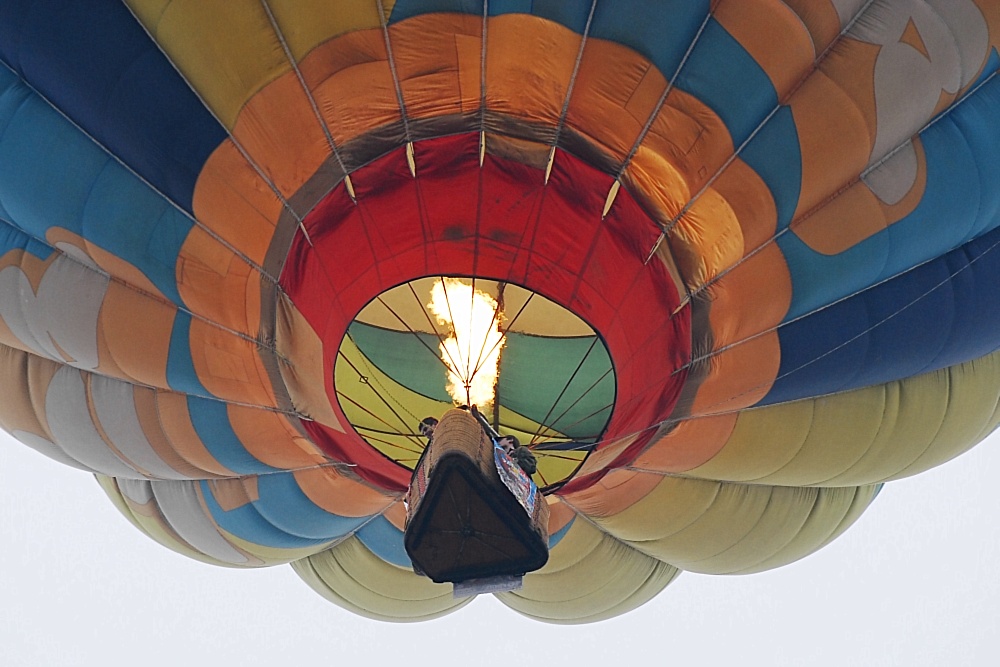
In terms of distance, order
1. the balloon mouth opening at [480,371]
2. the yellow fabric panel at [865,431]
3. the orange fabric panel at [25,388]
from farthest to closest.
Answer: the balloon mouth opening at [480,371]
the orange fabric panel at [25,388]
the yellow fabric panel at [865,431]

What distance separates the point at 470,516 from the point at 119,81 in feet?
5.27

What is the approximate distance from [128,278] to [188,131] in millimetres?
584

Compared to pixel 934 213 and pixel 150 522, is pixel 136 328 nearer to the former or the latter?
pixel 150 522

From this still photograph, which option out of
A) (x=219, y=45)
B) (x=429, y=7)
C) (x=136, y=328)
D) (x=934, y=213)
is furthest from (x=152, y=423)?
(x=934, y=213)

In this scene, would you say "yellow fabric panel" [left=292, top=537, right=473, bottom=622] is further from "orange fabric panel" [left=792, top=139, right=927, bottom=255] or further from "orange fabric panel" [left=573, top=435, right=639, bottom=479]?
"orange fabric panel" [left=792, top=139, right=927, bottom=255]

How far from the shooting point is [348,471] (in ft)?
15.9

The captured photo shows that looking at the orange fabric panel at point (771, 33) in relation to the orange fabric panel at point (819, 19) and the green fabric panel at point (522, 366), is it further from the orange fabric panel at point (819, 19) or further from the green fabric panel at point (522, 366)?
the green fabric panel at point (522, 366)

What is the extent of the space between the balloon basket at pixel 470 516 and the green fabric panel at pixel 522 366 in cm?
144

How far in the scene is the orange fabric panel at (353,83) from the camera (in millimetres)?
4020

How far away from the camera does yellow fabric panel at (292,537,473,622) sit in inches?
219

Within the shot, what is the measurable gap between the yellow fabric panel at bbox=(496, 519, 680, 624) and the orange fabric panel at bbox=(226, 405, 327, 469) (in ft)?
3.78

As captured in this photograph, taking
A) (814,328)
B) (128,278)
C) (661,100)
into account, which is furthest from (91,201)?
(814,328)

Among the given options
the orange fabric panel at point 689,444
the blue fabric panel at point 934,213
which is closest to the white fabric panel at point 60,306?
the orange fabric panel at point 689,444

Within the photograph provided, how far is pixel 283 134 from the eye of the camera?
412 centimetres
